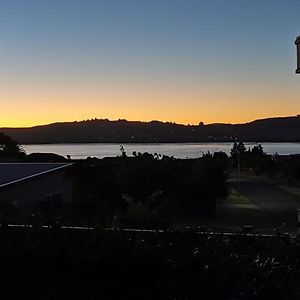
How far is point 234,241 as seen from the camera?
6285 mm

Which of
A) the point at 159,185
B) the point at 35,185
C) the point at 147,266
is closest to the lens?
the point at 147,266

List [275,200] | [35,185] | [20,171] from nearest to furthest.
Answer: [35,185], [20,171], [275,200]

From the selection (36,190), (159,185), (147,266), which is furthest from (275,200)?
(147,266)

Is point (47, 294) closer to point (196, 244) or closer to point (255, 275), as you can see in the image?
point (196, 244)

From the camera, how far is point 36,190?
24.2 metres

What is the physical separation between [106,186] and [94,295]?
30.7 m

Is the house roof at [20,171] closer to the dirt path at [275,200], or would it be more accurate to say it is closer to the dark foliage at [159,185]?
the dark foliage at [159,185]

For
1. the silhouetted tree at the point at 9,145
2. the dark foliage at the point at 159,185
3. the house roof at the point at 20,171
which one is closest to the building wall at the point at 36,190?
the house roof at the point at 20,171

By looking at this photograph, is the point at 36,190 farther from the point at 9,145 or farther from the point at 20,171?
the point at 9,145

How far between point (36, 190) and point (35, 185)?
0.63ft

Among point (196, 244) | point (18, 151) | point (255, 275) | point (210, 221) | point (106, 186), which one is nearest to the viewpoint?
point (255, 275)

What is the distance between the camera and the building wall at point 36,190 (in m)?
22.0

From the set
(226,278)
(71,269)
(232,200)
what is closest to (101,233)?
(71,269)

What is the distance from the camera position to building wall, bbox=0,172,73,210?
867 inches
